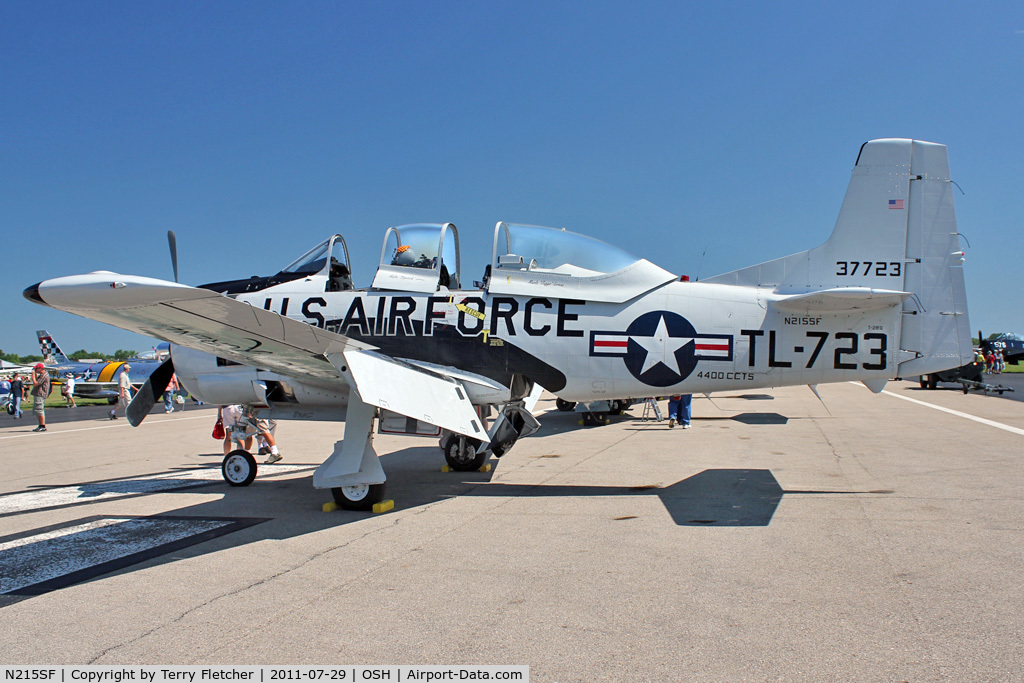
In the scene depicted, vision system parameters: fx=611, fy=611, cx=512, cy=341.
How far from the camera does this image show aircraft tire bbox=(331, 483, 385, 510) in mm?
6750

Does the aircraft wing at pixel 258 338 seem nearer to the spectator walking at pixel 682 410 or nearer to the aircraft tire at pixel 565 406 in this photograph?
the spectator walking at pixel 682 410

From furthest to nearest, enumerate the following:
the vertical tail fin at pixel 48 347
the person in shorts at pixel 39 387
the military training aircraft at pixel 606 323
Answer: the vertical tail fin at pixel 48 347 < the person in shorts at pixel 39 387 < the military training aircraft at pixel 606 323

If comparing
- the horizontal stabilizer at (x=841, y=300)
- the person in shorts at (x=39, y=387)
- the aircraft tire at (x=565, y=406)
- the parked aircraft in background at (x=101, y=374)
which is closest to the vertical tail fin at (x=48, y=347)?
the parked aircraft in background at (x=101, y=374)

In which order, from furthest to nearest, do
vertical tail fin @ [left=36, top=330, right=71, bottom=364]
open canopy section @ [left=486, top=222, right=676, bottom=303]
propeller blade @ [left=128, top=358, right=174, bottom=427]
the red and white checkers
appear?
vertical tail fin @ [left=36, top=330, right=71, bottom=364], propeller blade @ [left=128, top=358, right=174, bottom=427], open canopy section @ [left=486, top=222, right=676, bottom=303], the red and white checkers

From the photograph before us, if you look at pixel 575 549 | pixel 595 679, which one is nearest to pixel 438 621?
pixel 595 679

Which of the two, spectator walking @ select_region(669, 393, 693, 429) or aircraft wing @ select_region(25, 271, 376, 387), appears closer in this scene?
aircraft wing @ select_region(25, 271, 376, 387)

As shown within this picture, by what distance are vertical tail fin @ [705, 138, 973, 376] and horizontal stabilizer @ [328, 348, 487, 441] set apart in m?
3.90

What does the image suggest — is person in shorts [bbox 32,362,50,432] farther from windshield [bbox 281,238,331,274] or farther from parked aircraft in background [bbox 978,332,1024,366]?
parked aircraft in background [bbox 978,332,1024,366]

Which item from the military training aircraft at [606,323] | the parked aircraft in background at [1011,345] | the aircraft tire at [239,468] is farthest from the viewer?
the parked aircraft in background at [1011,345]

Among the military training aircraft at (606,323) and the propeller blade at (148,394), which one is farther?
the propeller blade at (148,394)

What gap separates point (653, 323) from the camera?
7520 mm

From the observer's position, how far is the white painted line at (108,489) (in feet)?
24.4

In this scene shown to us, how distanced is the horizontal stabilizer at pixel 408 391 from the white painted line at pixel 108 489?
3.97 m

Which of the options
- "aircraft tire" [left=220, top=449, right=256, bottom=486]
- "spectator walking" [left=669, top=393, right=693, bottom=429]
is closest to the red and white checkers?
"aircraft tire" [left=220, top=449, right=256, bottom=486]
